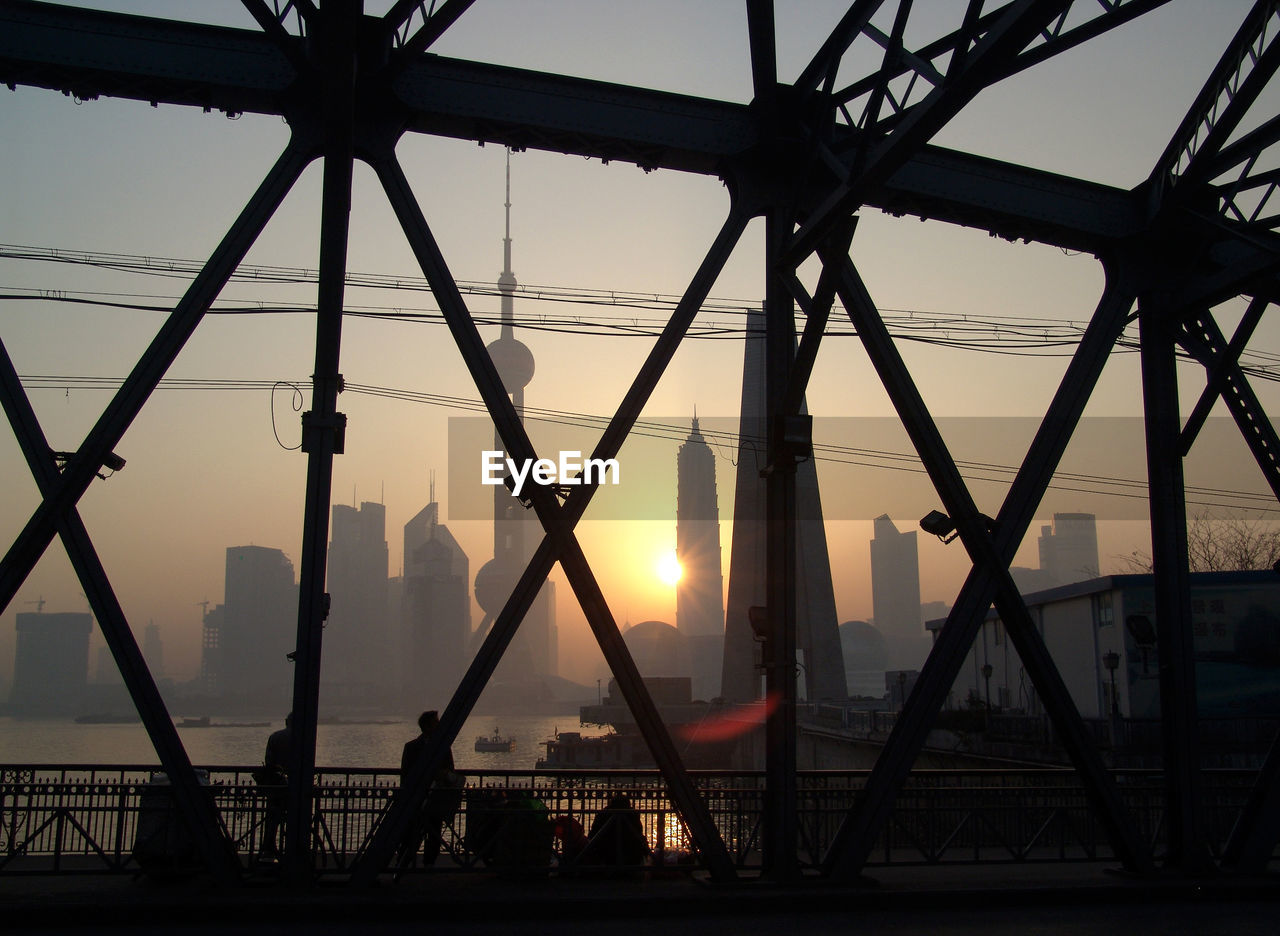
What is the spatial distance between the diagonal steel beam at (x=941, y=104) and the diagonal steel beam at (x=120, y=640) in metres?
7.37

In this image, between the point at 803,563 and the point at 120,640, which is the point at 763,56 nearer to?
the point at 120,640

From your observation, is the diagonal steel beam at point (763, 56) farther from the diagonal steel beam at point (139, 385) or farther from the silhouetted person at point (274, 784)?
the silhouetted person at point (274, 784)

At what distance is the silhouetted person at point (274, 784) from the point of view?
9.21 m

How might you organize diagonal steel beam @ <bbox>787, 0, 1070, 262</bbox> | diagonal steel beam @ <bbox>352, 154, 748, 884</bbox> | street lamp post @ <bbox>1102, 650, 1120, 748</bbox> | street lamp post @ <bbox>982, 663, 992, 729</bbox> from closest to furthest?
diagonal steel beam @ <bbox>787, 0, 1070, 262</bbox>, diagonal steel beam @ <bbox>352, 154, 748, 884</bbox>, street lamp post @ <bbox>1102, 650, 1120, 748</bbox>, street lamp post @ <bbox>982, 663, 992, 729</bbox>

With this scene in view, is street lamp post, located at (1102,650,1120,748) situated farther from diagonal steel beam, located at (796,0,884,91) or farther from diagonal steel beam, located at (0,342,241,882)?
diagonal steel beam, located at (0,342,241,882)

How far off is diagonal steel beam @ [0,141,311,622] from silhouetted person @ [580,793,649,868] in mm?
5738

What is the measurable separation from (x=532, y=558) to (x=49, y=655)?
7272 inches

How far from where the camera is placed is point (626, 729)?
85312 millimetres

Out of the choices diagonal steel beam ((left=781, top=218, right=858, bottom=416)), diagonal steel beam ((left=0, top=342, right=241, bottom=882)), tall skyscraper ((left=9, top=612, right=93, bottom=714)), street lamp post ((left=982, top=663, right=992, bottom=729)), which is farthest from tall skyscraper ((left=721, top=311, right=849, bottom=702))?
tall skyscraper ((left=9, top=612, right=93, bottom=714))

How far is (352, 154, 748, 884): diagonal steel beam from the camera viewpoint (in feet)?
29.3

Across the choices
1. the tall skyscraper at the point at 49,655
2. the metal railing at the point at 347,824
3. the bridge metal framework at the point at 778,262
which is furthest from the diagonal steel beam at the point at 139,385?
the tall skyscraper at the point at 49,655

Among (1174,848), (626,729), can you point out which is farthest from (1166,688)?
(626,729)

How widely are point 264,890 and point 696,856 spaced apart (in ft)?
14.1

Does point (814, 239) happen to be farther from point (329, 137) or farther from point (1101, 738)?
point (1101, 738)
